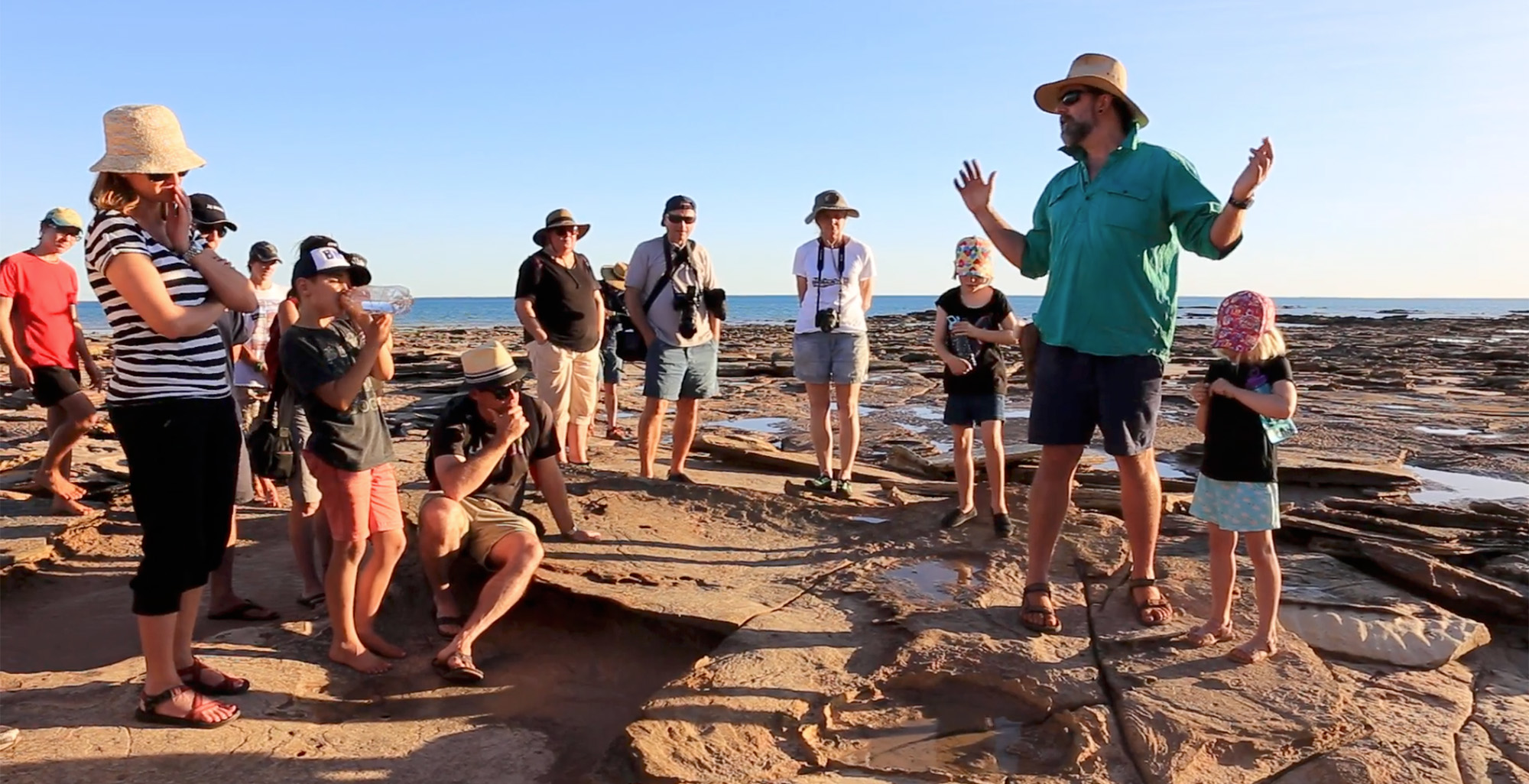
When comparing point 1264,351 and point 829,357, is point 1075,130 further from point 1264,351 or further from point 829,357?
point 829,357

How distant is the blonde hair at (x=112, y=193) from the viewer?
2859mm

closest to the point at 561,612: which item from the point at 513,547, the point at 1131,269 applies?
the point at 513,547

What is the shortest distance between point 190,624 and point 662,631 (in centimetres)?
164

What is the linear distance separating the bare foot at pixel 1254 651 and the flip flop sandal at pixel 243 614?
3.79 m

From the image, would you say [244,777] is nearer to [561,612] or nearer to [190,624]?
[190,624]

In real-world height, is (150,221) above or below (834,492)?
above

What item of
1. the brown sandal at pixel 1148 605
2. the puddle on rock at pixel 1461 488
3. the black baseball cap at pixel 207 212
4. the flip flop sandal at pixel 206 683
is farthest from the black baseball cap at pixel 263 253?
the puddle on rock at pixel 1461 488

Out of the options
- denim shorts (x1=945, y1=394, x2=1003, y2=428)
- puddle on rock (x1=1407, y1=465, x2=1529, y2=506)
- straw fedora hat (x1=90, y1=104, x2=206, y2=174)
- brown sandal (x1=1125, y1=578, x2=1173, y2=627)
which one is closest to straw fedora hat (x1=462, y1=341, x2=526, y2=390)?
straw fedora hat (x1=90, y1=104, x2=206, y2=174)

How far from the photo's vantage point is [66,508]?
5.62 m

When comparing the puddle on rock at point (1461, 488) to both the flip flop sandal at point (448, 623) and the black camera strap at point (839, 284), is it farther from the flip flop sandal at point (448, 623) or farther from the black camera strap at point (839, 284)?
the flip flop sandal at point (448, 623)

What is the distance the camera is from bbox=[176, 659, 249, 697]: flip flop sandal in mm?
3258

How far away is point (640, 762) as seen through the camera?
2.79 meters

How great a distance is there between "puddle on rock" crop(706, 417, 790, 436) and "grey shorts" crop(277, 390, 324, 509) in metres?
6.28

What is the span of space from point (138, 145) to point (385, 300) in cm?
88
